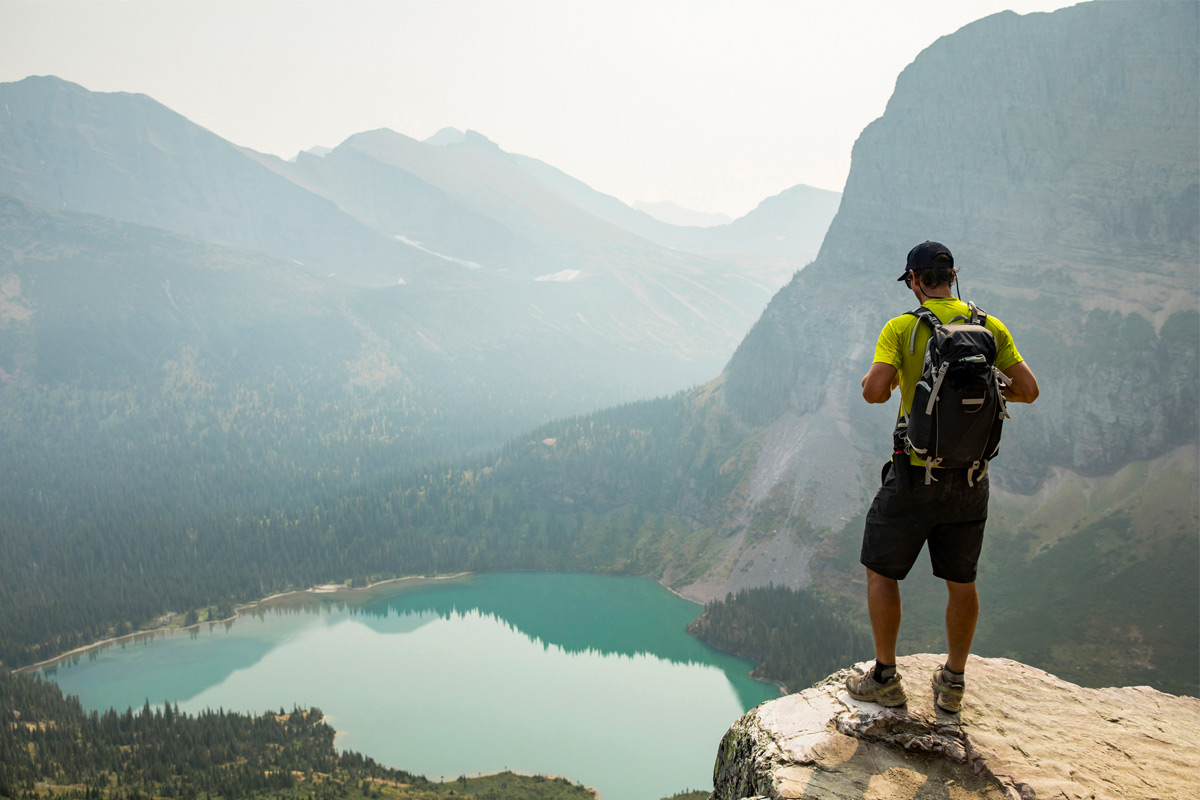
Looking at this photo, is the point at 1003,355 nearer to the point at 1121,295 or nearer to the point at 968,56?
the point at 1121,295

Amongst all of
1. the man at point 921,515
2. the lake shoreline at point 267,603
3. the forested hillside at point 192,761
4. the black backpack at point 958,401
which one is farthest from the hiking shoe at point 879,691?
the lake shoreline at point 267,603

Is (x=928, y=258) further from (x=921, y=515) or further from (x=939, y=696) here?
(x=939, y=696)

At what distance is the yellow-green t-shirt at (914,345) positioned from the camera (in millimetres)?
8594

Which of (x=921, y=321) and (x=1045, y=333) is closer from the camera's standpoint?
(x=921, y=321)

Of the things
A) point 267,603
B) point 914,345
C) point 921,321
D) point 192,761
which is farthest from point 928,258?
point 267,603

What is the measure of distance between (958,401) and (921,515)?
4.58 ft

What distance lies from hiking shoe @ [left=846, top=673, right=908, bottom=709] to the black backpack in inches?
97.3

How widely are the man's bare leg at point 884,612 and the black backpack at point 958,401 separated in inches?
58.1

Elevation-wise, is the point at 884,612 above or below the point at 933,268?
below

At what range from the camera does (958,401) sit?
8125mm

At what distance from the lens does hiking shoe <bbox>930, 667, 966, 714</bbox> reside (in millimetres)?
9109

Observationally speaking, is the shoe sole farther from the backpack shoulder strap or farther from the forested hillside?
the forested hillside

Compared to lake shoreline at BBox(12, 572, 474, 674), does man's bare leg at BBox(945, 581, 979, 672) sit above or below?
above

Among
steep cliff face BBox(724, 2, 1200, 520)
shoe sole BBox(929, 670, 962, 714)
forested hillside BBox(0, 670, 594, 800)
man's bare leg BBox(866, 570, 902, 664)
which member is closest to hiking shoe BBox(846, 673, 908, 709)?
man's bare leg BBox(866, 570, 902, 664)
